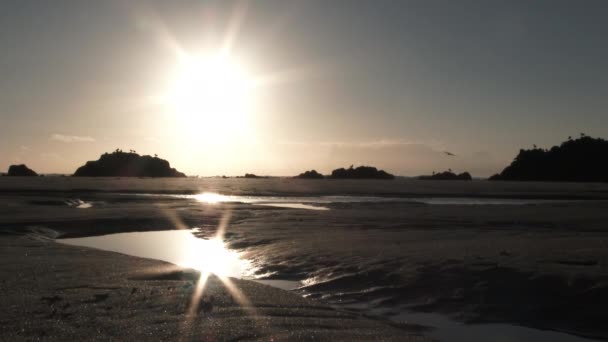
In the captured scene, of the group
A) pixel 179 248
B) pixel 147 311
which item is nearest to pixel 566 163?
pixel 179 248

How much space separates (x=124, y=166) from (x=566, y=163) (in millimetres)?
155323

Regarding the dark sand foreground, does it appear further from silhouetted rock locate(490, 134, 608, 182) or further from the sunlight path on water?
silhouetted rock locate(490, 134, 608, 182)

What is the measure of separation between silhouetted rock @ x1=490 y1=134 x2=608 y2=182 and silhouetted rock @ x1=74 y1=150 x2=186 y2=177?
133 metres

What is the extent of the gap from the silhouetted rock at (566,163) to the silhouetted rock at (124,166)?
5243 inches

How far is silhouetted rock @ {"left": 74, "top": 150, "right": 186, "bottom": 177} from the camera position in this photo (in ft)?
576

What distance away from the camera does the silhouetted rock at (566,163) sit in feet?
358

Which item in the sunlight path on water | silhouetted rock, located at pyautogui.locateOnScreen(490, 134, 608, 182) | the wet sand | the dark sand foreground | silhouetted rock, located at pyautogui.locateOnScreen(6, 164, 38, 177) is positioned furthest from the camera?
silhouetted rock, located at pyautogui.locateOnScreen(6, 164, 38, 177)

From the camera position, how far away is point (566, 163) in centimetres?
11619

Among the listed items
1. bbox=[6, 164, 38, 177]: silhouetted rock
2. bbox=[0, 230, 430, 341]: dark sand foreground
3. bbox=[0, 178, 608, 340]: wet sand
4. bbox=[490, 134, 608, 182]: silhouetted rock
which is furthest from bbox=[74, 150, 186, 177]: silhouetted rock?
bbox=[0, 230, 430, 341]: dark sand foreground

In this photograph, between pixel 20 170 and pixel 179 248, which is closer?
pixel 179 248

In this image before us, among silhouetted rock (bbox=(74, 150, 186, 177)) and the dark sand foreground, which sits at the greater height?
silhouetted rock (bbox=(74, 150, 186, 177))

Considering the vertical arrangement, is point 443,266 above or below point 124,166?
below

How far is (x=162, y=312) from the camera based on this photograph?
6430mm

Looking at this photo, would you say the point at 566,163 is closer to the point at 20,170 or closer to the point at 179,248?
the point at 179,248
